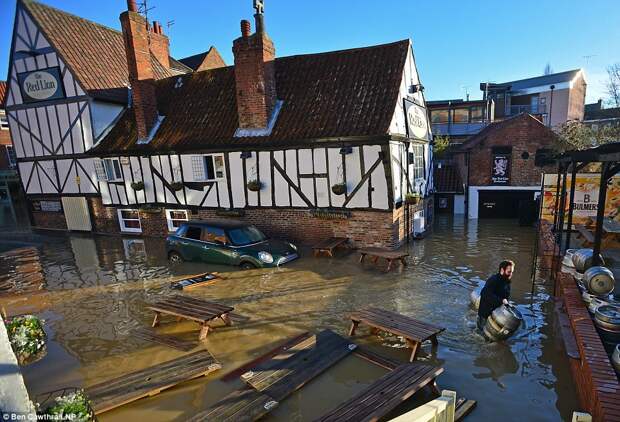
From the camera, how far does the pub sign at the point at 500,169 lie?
1614cm

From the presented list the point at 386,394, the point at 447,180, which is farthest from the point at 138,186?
the point at 447,180

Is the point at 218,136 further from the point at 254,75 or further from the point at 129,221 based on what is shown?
the point at 129,221

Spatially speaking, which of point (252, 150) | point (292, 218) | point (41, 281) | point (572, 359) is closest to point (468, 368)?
point (572, 359)

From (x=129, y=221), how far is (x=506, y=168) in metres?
17.7

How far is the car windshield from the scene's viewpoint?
10.4m

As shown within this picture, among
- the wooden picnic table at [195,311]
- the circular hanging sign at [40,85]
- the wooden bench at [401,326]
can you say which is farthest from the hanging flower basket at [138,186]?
the wooden bench at [401,326]

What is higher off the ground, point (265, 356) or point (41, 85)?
point (41, 85)

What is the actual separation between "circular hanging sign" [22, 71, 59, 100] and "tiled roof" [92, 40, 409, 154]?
10.6 feet

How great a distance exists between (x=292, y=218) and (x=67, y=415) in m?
9.56

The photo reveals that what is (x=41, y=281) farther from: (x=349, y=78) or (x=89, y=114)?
(x=349, y=78)

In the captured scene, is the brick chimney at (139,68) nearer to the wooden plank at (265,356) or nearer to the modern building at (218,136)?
the modern building at (218,136)

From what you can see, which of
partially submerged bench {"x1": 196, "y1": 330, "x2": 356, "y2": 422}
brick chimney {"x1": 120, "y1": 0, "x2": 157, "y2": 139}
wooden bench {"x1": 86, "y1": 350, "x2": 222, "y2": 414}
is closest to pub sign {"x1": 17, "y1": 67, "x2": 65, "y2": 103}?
brick chimney {"x1": 120, "y1": 0, "x2": 157, "y2": 139}

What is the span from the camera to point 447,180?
18.5 meters

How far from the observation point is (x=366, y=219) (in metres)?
11.5
